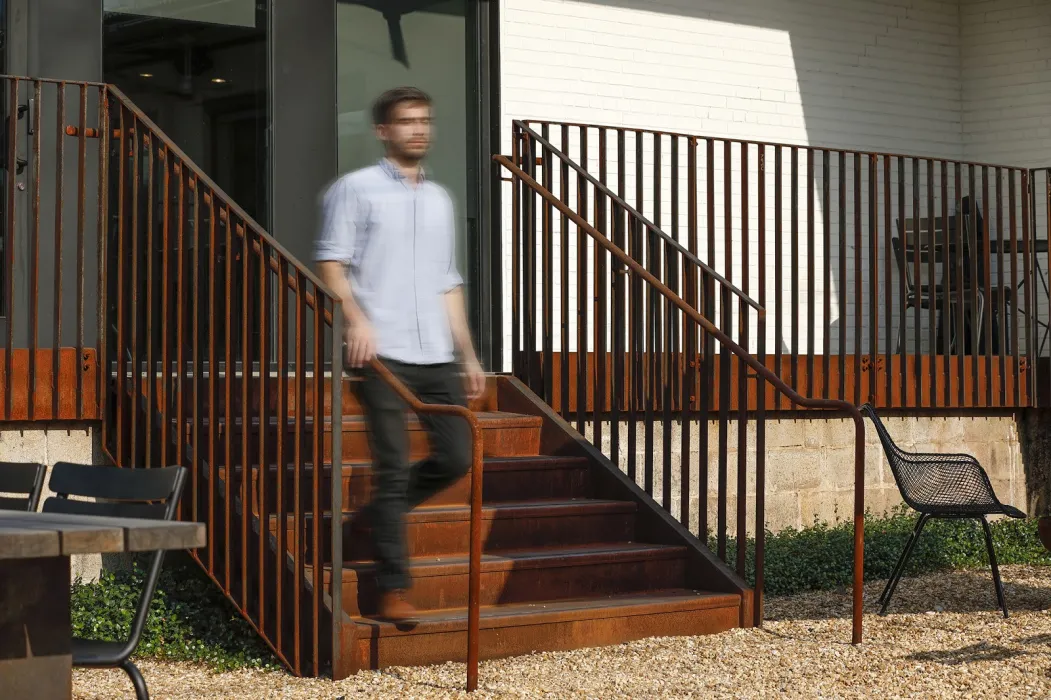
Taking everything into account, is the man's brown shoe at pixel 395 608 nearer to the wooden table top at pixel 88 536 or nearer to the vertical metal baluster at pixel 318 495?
the vertical metal baluster at pixel 318 495

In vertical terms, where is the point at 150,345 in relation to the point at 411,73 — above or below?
below

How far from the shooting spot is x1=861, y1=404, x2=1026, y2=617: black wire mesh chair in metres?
6.47

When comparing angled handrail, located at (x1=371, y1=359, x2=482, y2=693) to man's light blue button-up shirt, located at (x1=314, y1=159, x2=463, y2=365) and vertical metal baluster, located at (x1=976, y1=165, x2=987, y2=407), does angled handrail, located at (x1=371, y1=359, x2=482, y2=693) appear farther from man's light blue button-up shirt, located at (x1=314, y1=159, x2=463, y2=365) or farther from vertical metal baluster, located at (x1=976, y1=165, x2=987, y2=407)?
vertical metal baluster, located at (x1=976, y1=165, x2=987, y2=407)

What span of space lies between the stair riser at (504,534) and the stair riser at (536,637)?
55 cm

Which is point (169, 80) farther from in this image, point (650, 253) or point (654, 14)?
point (654, 14)

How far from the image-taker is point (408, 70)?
833 centimetres

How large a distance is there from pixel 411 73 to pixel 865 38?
155 inches

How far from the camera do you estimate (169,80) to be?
304 inches

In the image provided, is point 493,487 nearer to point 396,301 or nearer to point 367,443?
point 367,443

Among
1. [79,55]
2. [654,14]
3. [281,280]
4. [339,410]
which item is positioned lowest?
[339,410]

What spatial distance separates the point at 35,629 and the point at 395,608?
2008 millimetres

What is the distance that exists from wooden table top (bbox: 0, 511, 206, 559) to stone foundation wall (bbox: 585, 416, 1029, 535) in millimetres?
4683

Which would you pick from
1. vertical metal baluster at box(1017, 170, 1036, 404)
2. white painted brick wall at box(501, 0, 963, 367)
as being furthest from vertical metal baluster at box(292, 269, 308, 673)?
vertical metal baluster at box(1017, 170, 1036, 404)

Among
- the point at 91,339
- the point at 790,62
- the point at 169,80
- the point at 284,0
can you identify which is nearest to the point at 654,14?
the point at 790,62
